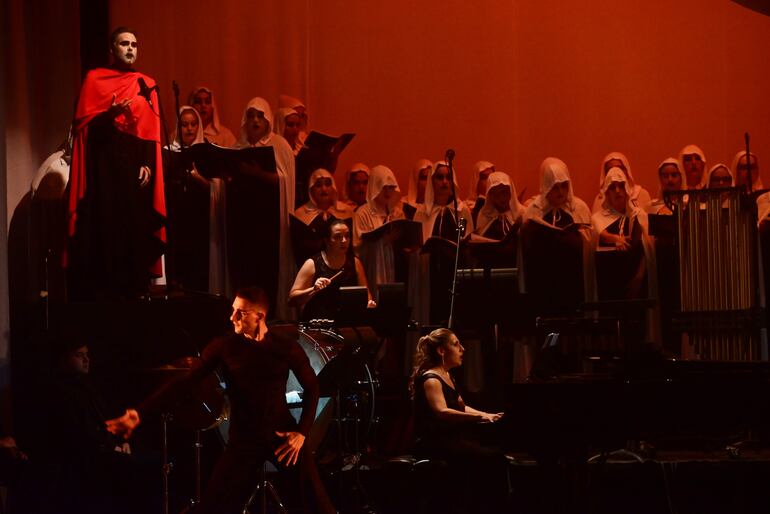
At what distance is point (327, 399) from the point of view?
294 inches

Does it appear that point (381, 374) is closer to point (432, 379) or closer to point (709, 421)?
point (432, 379)

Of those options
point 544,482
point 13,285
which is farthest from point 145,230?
point 544,482

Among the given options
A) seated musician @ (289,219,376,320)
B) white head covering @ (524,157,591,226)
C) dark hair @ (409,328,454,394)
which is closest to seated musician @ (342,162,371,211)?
Result: white head covering @ (524,157,591,226)

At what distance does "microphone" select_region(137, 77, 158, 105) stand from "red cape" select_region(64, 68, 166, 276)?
49mm

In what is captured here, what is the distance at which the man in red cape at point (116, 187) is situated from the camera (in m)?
8.02

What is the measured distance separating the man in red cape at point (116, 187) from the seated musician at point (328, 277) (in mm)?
1087

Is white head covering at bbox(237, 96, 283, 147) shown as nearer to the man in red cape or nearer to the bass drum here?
the man in red cape

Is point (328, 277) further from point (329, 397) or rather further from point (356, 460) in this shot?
point (356, 460)

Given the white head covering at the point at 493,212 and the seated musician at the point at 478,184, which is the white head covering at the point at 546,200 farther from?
the seated musician at the point at 478,184

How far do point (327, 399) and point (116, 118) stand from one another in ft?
8.61

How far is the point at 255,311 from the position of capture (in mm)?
5520

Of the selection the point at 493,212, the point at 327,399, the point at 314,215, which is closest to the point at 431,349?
the point at 327,399

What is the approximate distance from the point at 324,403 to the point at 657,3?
7.54m

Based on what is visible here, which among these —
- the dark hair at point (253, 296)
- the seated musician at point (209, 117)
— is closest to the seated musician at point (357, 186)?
the seated musician at point (209, 117)
